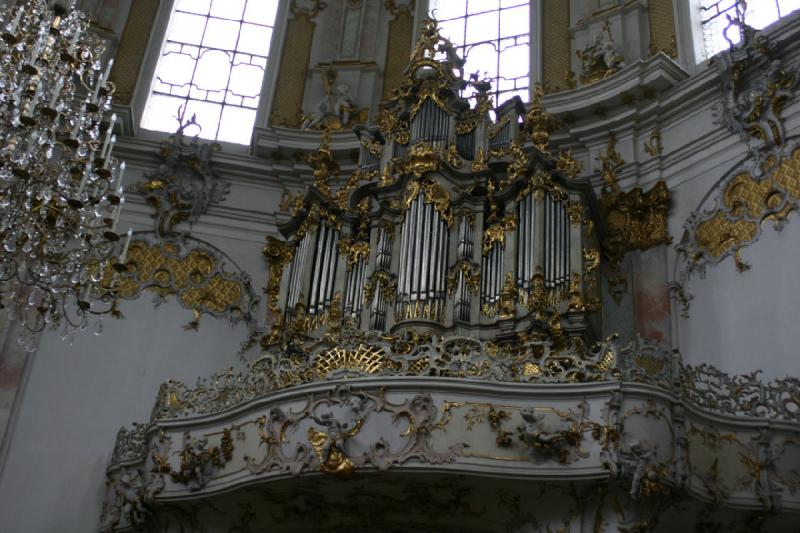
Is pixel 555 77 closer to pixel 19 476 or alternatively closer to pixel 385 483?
pixel 385 483

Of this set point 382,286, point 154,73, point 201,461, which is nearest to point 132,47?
point 154,73

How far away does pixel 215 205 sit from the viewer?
1393 centimetres

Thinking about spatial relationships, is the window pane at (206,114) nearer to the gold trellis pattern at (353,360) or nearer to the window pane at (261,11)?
the window pane at (261,11)

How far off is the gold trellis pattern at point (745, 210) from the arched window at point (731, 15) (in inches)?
77.7

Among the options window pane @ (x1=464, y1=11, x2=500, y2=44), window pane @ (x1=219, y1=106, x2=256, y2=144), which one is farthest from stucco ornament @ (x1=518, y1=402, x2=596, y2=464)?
window pane @ (x1=464, y1=11, x2=500, y2=44)

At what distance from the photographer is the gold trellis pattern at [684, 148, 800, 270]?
1080 centimetres

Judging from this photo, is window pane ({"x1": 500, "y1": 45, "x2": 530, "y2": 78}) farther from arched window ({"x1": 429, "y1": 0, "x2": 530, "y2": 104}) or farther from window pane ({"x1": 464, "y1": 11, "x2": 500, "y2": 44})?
window pane ({"x1": 464, "y1": 11, "x2": 500, "y2": 44})

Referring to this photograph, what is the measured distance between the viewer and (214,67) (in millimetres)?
15430

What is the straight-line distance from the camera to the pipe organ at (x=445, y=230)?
10594 millimetres

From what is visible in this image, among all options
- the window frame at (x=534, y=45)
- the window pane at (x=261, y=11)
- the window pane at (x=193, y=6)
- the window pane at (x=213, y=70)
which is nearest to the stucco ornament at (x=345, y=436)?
the window frame at (x=534, y=45)

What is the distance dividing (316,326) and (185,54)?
6.21 metres

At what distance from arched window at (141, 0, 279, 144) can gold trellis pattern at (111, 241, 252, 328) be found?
7.31ft

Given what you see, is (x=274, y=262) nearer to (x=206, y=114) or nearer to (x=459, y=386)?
(x=206, y=114)

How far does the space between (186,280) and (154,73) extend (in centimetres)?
374
